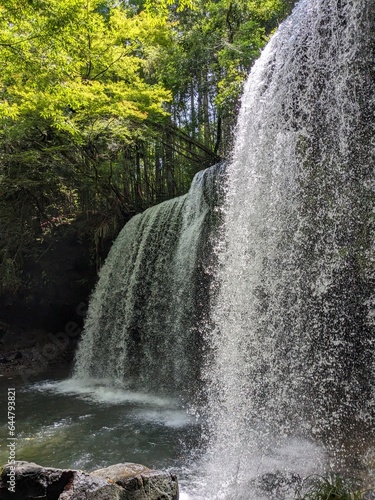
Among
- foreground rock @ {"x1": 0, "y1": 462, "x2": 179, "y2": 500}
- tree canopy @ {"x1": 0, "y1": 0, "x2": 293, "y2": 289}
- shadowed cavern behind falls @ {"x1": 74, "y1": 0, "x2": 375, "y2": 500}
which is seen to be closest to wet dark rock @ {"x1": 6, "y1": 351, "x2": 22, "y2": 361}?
tree canopy @ {"x1": 0, "y1": 0, "x2": 293, "y2": 289}

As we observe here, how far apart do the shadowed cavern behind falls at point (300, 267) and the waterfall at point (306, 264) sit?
1 cm

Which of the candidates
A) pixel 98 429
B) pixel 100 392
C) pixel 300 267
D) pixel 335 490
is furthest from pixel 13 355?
pixel 335 490

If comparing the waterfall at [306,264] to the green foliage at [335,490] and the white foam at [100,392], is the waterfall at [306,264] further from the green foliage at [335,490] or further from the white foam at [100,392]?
the white foam at [100,392]

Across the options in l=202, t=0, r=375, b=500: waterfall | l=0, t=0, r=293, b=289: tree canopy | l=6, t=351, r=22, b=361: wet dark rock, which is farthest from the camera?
l=6, t=351, r=22, b=361: wet dark rock

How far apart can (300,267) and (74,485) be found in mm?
3601

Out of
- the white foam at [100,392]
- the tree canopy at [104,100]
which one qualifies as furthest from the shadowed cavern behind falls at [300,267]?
the tree canopy at [104,100]

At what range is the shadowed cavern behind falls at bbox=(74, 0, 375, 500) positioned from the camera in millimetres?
4801

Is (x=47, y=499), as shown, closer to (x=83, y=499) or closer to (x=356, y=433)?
(x=83, y=499)

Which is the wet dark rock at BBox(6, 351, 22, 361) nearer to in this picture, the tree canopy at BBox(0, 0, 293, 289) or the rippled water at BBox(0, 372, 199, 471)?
the tree canopy at BBox(0, 0, 293, 289)

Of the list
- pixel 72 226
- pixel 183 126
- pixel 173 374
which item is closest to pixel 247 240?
pixel 173 374

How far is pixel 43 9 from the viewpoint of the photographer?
5.84 m

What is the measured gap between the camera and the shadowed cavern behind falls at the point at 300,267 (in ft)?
15.8

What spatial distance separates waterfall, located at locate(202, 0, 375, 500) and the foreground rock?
127cm

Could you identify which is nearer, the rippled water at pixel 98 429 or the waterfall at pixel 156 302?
the rippled water at pixel 98 429
